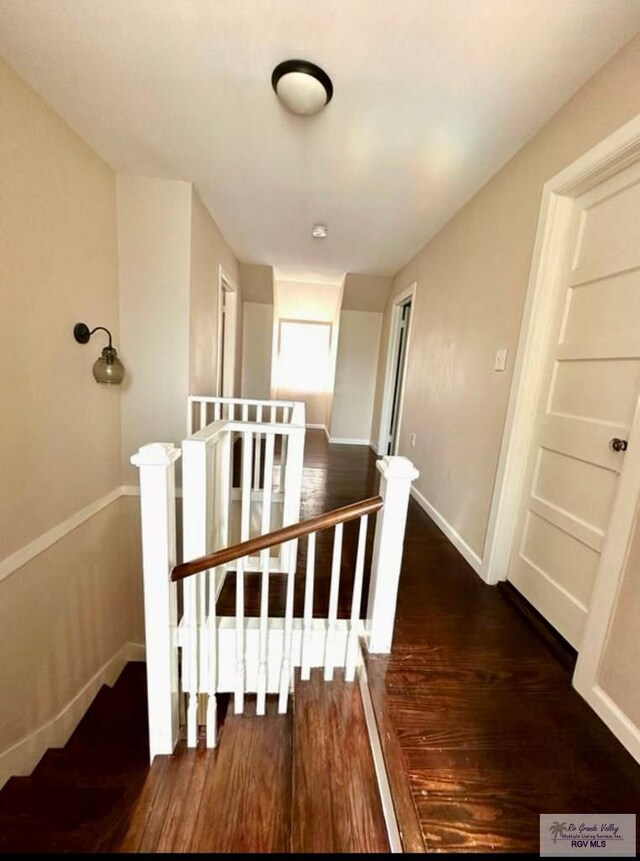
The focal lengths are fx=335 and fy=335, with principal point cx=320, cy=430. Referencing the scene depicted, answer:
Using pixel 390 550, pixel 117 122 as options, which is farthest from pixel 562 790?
pixel 117 122

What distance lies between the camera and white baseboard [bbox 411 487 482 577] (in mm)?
1999

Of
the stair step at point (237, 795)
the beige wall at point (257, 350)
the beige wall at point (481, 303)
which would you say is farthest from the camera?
the beige wall at point (257, 350)

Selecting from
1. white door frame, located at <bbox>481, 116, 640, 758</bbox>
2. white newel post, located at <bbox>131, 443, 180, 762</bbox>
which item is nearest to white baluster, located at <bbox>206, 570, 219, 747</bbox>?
white newel post, located at <bbox>131, 443, 180, 762</bbox>

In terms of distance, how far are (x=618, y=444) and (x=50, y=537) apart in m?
2.85

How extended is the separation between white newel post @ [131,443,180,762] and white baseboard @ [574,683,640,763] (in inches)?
63.3

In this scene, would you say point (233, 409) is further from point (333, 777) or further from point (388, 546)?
point (333, 777)

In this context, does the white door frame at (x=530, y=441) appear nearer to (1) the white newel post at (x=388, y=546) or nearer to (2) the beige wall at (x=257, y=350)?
(1) the white newel post at (x=388, y=546)

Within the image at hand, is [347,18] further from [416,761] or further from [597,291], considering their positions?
[416,761]

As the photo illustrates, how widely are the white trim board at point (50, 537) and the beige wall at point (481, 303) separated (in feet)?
8.28

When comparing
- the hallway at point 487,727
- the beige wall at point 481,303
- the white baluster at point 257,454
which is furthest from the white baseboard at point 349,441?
the hallway at point 487,727

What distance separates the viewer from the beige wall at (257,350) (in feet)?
17.8

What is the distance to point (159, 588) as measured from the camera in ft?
4.22

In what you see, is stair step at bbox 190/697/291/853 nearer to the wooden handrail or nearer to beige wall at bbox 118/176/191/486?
the wooden handrail

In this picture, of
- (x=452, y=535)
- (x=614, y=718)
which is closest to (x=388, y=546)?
(x=614, y=718)
